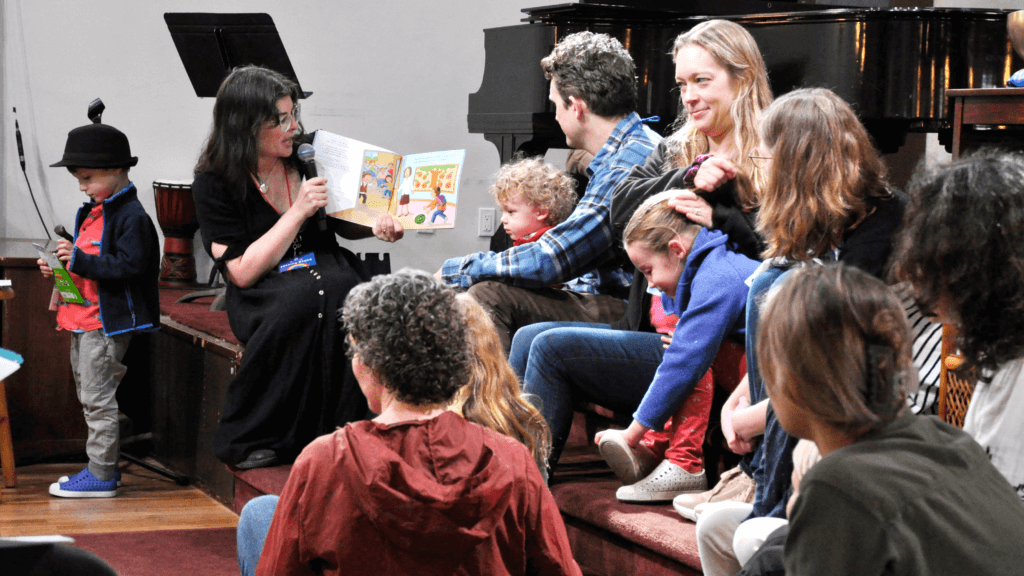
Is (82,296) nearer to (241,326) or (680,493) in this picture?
(241,326)

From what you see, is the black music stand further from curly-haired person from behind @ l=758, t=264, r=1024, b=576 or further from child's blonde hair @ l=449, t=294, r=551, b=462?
curly-haired person from behind @ l=758, t=264, r=1024, b=576

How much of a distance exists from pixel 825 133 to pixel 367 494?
3.55ft

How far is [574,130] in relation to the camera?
316 centimetres

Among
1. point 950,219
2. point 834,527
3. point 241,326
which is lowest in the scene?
point 241,326

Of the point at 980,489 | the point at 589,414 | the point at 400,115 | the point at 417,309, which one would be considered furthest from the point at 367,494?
the point at 400,115

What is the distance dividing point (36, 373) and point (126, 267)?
100 cm

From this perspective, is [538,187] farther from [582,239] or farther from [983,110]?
[983,110]

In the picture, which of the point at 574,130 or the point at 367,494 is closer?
the point at 367,494

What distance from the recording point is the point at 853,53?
139 inches

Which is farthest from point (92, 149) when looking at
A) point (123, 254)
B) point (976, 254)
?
point (976, 254)

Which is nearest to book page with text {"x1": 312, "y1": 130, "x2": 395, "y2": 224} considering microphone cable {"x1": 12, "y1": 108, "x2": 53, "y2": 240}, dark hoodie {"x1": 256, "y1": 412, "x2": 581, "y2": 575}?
dark hoodie {"x1": 256, "y1": 412, "x2": 581, "y2": 575}

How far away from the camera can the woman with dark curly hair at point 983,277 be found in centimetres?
134

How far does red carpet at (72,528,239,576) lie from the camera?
3074mm

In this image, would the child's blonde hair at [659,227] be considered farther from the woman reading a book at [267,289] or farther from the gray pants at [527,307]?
the woman reading a book at [267,289]
